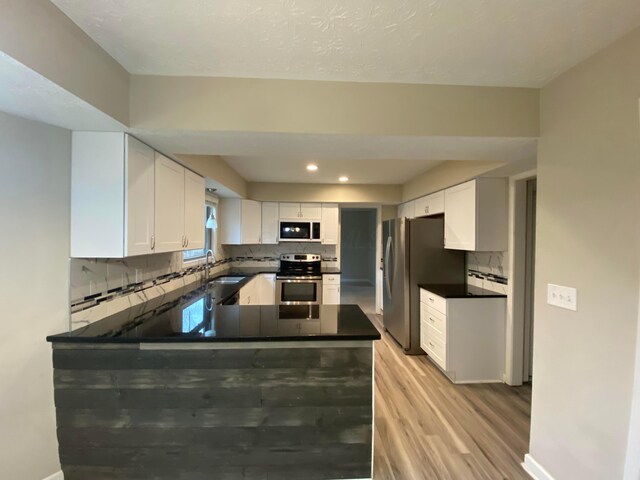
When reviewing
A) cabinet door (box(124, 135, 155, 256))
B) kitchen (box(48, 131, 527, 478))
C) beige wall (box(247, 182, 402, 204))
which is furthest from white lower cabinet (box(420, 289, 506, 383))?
cabinet door (box(124, 135, 155, 256))

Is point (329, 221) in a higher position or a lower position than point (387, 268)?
higher

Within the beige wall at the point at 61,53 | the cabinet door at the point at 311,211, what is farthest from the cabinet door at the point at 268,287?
the beige wall at the point at 61,53

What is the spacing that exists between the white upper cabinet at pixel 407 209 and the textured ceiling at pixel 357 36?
2.69 meters

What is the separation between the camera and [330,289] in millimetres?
4379

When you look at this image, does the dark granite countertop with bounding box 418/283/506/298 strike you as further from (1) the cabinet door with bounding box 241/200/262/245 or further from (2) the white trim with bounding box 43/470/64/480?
(2) the white trim with bounding box 43/470/64/480

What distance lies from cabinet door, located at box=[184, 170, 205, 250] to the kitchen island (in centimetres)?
115

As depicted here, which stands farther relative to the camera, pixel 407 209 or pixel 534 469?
pixel 407 209

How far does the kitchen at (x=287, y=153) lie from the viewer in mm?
1228

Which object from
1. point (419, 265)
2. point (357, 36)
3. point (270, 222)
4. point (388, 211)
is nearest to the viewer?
point (357, 36)

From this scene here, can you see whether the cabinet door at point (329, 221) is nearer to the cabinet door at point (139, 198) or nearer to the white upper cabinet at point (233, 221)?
the white upper cabinet at point (233, 221)

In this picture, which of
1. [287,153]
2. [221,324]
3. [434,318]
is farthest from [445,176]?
[221,324]

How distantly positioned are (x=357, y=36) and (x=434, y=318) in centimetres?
278

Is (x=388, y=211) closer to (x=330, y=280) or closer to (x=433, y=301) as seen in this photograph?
(x=330, y=280)

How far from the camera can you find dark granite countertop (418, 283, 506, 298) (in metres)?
2.84
